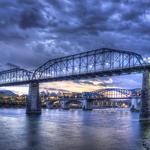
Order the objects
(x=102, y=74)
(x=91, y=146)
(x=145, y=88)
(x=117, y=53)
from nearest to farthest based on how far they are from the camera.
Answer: (x=91, y=146)
(x=145, y=88)
(x=102, y=74)
(x=117, y=53)

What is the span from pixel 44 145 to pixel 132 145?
11.2m

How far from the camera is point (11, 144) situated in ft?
179

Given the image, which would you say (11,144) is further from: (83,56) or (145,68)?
(83,56)

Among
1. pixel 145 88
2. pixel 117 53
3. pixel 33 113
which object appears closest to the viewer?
pixel 145 88

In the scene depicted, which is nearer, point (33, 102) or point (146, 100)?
point (146, 100)

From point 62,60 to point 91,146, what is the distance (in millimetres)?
125922

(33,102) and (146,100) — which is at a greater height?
(146,100)

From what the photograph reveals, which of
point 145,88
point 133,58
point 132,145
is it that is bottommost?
point 132,145

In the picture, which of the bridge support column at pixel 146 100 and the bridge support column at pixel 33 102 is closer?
the bridge support column at pixel 146 100

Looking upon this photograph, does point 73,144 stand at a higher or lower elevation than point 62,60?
lower

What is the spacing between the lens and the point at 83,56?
16638cm

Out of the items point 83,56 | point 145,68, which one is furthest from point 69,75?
point 145,68

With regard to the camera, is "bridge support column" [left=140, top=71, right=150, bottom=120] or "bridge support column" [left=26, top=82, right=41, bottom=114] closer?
"bridge support column" [left=140, top=71, right=150, bottom=120]

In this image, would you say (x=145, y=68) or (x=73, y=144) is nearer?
(x=73, y=144)
